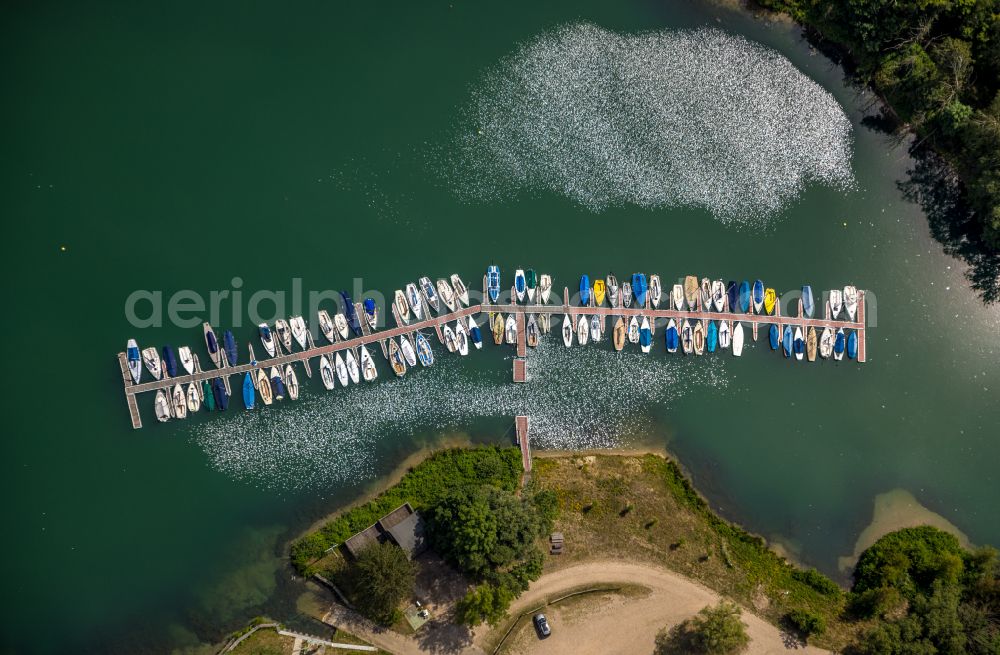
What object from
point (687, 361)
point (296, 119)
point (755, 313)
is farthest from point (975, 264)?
point (296, 119)

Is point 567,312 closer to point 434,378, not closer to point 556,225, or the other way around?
point 556,225

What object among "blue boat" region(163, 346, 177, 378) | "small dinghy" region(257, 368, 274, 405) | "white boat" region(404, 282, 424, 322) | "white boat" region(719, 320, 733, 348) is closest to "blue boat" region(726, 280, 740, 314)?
"white boat" region(719, 320, 733, 348)

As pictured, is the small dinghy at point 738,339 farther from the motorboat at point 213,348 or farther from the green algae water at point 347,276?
the motorboat at point 213,348

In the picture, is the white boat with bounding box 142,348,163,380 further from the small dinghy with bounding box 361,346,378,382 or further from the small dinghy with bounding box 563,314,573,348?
the small dinghy with bounding box 563,314,573,348

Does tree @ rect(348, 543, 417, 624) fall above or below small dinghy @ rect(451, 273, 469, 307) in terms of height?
below

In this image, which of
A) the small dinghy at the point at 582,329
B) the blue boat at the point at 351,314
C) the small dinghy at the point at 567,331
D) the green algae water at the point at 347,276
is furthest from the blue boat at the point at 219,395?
the small dinghy at the point at 582,329

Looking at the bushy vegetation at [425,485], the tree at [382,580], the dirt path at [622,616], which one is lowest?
the dirt path at [622,616]
